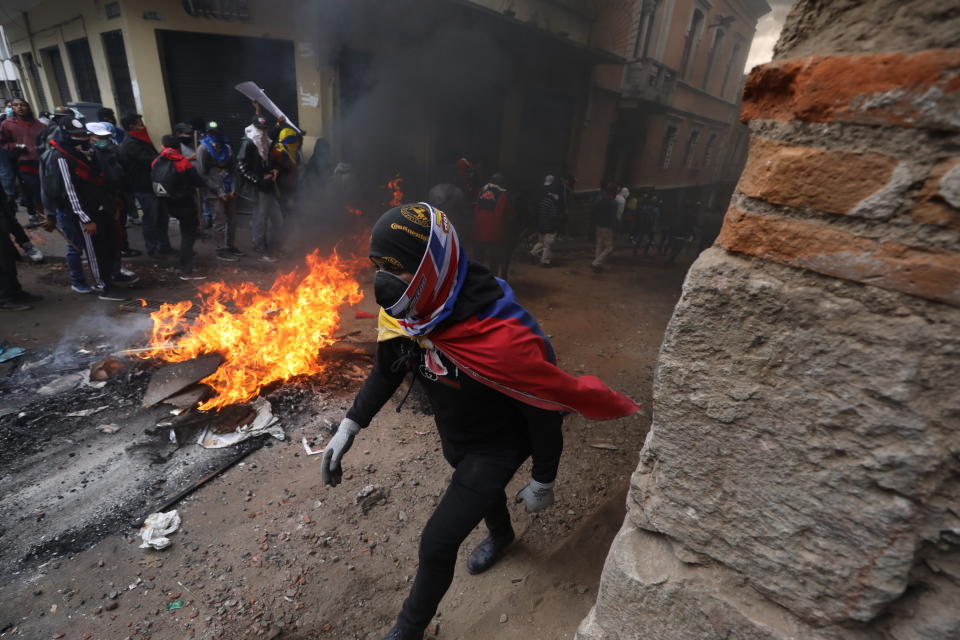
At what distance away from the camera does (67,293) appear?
6625mm

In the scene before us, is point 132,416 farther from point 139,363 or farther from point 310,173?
point 310,173

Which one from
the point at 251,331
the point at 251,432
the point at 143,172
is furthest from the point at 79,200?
the point at 251,432

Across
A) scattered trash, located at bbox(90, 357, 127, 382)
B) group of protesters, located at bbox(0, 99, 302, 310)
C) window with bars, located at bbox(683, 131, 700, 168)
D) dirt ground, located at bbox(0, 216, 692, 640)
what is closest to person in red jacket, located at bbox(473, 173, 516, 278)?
group of protesters, located at bbox(0, 99, 302, 310)

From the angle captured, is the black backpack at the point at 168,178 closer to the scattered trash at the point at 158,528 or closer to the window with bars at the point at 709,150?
the scattered trash at the point at 158,528

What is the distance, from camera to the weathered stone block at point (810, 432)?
96cm

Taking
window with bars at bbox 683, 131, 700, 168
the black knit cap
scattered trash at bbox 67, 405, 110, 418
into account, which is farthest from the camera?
window with bars at bbox 683, 131, 700, 168

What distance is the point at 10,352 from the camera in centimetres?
496

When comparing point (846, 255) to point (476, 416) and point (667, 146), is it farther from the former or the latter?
point (667, 146)

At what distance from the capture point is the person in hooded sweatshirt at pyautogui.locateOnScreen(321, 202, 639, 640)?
6.42ft

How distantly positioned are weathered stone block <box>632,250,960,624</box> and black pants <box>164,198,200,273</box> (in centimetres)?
848

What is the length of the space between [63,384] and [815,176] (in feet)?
19.5

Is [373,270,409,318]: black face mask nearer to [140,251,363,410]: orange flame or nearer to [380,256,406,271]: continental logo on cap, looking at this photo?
[380,256,406,271]: continental logo on cap

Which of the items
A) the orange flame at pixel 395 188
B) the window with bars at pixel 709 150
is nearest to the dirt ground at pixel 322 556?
the orange flame at pixel 395 188

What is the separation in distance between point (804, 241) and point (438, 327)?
1.39 metres
